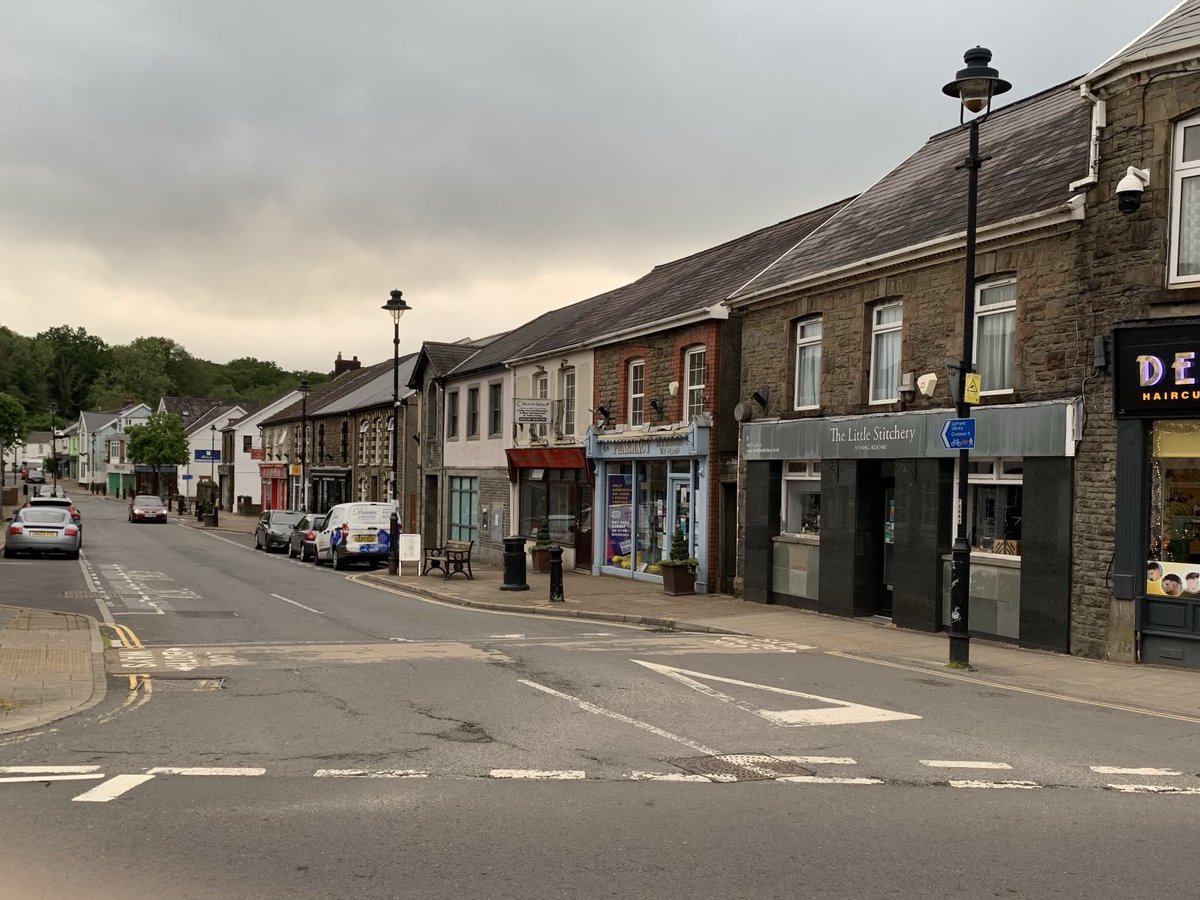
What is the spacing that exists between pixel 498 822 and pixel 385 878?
1119 millimetres

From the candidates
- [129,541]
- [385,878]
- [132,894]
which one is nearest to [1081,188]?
[385,878]

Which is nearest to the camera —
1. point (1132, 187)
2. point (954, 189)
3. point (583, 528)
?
point (1132, 187)

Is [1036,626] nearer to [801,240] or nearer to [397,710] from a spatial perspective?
[397,710]

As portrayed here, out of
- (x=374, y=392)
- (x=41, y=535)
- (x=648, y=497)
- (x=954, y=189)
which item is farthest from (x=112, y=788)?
(x=374, y=392)

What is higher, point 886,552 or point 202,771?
point 886,552

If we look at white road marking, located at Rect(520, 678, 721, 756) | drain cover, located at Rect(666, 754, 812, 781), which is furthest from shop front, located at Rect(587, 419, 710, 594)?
drain cover, located at Rect(666, 754, 812, 781)

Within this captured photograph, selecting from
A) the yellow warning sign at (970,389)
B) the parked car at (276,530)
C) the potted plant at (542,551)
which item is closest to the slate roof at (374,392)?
the parked car at (276,530)

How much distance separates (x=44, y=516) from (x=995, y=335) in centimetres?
2704

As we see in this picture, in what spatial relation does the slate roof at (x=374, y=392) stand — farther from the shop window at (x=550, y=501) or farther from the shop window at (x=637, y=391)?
the shop window at (x=637, y=391)

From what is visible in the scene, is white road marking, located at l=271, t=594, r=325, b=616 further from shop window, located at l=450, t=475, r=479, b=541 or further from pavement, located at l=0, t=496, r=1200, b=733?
shop window, located at l=450, t=475, r=479, b=541

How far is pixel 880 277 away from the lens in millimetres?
17828

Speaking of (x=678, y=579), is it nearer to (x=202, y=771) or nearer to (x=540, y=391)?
(x=540, y=391)

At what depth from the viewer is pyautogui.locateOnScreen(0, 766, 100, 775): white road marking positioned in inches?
298

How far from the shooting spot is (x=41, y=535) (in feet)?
99.6
